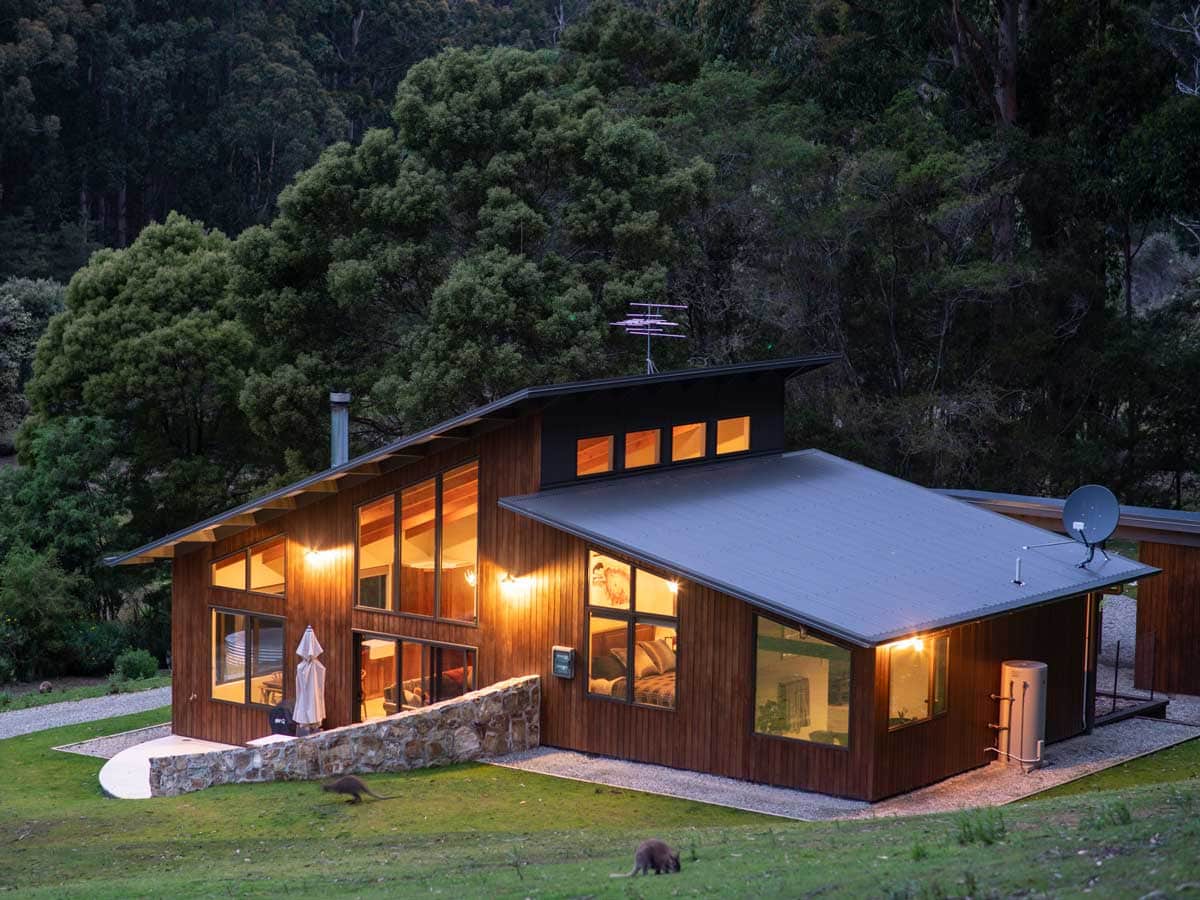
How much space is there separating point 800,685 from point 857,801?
130 centimetres

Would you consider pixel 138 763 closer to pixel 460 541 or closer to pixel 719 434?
pixel 460 541

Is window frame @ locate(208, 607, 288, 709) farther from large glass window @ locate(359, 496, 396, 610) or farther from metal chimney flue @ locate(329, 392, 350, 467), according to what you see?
metal chimney flue @ locate(329, 392, 350, 467)

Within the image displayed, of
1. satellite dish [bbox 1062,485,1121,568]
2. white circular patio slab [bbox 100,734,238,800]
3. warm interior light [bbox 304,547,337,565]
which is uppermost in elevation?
satellite dish [bbox 1062,485,1121,568]

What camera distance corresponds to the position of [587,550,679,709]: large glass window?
1686 cm

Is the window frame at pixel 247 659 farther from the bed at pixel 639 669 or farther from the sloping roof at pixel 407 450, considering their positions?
the bed at pixel 639 669

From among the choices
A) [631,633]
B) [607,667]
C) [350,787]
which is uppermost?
[631,633]

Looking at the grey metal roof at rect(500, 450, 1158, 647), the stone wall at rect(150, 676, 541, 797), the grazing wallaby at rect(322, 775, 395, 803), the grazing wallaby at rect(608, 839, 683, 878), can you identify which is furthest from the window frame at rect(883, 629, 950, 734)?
the grazing wallaby at rect(608, 839, 683, 878)

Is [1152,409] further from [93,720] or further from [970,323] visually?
[93,720]

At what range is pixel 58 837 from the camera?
14.7 m

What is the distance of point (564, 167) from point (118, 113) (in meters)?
33.3

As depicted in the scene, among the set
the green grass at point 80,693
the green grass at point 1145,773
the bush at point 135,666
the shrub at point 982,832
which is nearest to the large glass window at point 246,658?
the green grass at point 80,693

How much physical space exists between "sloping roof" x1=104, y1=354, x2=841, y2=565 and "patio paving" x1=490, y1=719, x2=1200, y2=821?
3.83m

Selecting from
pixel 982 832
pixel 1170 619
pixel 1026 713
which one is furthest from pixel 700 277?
pixel 982 832

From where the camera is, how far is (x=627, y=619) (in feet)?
56.1
